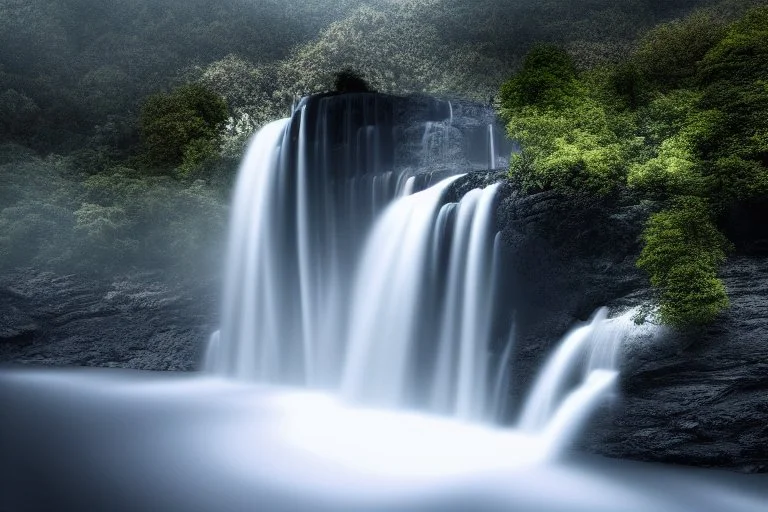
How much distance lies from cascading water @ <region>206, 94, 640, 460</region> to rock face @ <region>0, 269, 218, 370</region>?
3.28ft

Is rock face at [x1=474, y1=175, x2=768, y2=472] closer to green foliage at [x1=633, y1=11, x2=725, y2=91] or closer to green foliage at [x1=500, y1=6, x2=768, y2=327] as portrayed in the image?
green foliage at [x1=500, y1=6, x2=768, y2=327]

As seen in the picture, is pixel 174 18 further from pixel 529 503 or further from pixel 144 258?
pixel 529 503

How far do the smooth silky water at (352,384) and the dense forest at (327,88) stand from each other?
1.98 m

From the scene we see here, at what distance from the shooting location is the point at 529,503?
384 inches

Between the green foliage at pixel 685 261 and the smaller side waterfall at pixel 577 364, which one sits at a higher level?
the green foliage at pixel 685 261

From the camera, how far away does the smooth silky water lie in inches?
405

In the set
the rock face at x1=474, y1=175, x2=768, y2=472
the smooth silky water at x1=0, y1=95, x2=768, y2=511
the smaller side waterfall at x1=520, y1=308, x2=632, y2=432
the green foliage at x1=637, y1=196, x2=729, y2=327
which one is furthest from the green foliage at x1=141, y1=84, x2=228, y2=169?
the green foliage at x1=637, y1=196, x2=729, y2=327

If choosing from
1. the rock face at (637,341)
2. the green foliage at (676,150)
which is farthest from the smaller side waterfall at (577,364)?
the green foliage at (676,150)

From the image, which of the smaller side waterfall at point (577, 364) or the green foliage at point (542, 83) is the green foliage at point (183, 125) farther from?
the smaller side waterfall at point (577, 364)

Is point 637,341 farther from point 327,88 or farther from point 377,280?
point 327,88

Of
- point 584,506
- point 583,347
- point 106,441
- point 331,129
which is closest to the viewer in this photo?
point 584,506

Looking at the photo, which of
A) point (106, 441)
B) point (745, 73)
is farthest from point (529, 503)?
point (745, 73)

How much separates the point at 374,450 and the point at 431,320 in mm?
3406

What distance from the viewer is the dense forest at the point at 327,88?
1295 centimetres
